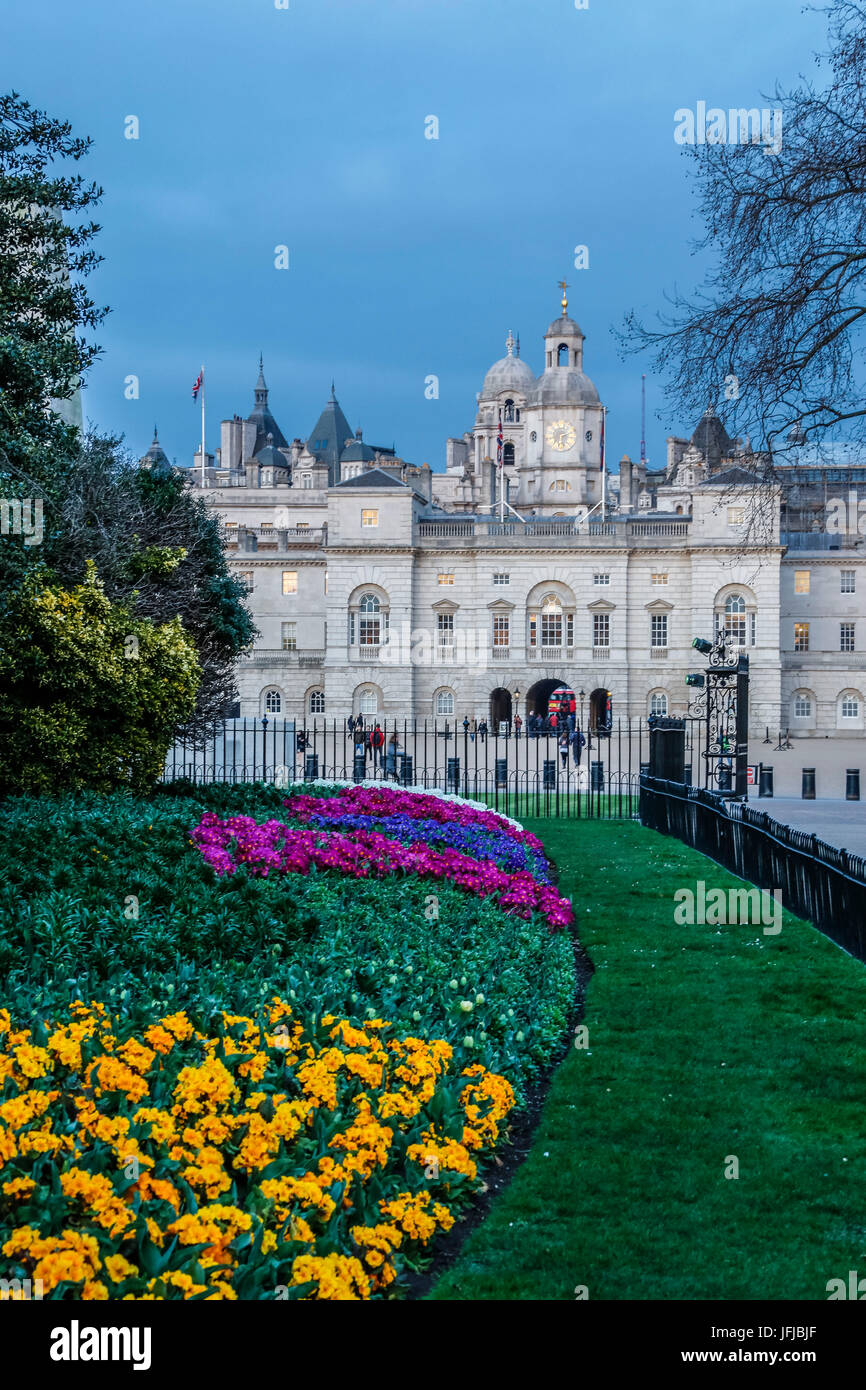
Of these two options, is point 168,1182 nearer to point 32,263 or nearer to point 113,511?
point 32,263

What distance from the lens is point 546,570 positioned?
59.1 meters

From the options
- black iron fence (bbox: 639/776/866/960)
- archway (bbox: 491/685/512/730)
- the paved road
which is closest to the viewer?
black iron fence (bbox: 639/776/866/960)

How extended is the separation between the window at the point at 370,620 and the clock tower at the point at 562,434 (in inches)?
867

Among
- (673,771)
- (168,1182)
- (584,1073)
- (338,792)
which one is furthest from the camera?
(673,771)

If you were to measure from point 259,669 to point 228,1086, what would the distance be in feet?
186

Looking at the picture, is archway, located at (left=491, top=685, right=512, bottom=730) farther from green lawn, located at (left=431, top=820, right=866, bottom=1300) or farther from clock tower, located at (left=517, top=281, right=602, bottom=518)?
green lawn, located at (left=431, top=820, right=866, bottom=1300)

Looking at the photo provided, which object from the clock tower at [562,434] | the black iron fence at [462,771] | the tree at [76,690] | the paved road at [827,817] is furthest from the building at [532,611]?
the tree at [76,690]

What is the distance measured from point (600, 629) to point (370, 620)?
34.1ft

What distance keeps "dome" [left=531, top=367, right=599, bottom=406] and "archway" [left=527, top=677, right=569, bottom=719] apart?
2522 centimetres

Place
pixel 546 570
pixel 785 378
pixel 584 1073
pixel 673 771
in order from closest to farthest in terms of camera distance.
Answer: pixel 584 1073
pixel 785 378
pixel 673 771
pixel 546 570

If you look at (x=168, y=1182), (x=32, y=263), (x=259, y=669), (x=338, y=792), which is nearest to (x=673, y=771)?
(x=338, y=792)

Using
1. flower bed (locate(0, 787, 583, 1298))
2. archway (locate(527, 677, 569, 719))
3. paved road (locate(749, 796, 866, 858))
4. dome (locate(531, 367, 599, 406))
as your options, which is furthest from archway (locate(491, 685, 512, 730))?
flower bed (locate(0, 787, 583, 1298))

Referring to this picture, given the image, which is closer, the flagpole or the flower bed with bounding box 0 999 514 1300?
the flower bed with bounding box 0 999 514 1300

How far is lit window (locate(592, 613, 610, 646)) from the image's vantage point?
59.0 meters
